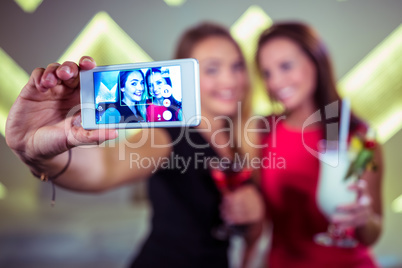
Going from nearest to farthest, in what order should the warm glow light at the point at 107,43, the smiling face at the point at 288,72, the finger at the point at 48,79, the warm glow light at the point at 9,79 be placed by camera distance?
the finger at the point at 48,79 → the smiling face at the point at 288,72 → the warm glow light at the point at 107,43 → the warm glow light at the point at 9,79

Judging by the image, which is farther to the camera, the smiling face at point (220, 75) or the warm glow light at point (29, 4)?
the warm glow light at point (29, 4)

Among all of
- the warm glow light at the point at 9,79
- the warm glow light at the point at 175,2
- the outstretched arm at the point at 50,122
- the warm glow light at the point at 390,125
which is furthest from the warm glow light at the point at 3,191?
the warm glow light at the point at 390,125

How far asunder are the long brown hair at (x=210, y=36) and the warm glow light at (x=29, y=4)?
65 centimetres

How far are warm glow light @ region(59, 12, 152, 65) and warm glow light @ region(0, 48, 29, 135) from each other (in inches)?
11.6

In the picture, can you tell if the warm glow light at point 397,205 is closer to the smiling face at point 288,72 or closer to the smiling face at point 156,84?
the smiling face at point 288,72

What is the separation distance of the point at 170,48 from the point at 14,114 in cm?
85

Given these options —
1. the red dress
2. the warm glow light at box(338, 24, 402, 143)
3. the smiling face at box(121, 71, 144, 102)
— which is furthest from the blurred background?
the smiling face at box(121, 71, 144, 102)

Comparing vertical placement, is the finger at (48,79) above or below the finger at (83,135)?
above

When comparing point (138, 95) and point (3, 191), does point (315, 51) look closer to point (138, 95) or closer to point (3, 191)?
point (138, 95)

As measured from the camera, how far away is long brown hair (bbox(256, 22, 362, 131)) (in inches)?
55.5

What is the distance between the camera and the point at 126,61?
1548mm

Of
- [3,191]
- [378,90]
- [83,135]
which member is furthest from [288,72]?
[3,191]

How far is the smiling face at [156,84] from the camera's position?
744mm

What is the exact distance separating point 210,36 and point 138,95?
29.7 inches
